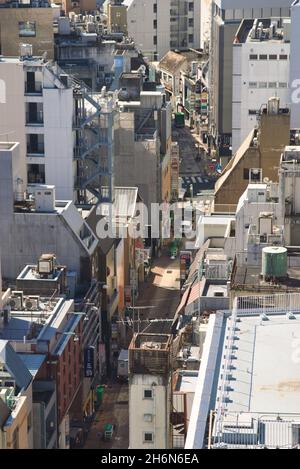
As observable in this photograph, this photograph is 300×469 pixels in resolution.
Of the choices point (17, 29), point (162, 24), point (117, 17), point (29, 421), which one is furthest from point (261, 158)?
point (162, 24)

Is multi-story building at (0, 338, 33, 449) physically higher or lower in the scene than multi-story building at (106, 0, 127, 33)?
lower

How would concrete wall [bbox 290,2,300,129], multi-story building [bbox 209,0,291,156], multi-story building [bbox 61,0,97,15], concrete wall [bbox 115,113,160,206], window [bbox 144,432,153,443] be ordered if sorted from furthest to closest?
multi-story building [bbox 61,0,97,15] < multi-story building [bbox 209,0,291,156] < concrete wall [bbox 290,2,300,129] < concrete wall [bbox 115,113,160,206] < window [bbox 144,432,153,443]

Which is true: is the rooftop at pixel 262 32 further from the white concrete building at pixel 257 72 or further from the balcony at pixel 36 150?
the balcony at pixel 36 150

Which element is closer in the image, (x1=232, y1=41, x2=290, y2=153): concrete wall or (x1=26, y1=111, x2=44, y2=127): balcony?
(x1=26, y1=111, x2=44, y2=127): balcony

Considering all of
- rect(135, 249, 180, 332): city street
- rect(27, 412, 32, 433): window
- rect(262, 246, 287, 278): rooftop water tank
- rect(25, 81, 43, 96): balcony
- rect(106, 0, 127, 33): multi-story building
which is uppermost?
rect(106, 0, 127, 33): multi-story building

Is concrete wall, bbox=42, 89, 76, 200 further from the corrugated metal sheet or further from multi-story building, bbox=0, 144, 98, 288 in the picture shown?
multi-story building, bbox=0, 144, 98, 288

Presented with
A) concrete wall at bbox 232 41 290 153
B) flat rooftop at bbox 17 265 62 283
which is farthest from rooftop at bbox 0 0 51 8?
flat rooftop at bbox 17 265 62 283

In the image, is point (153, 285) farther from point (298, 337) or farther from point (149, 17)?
point (149, 17)
